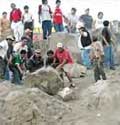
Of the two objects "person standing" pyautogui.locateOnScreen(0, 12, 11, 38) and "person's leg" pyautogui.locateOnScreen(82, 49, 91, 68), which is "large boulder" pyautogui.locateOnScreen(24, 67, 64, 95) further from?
"person standing" pyautogui.locateOnScreen(0, 12, 11, 38)

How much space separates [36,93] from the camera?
13828 mm

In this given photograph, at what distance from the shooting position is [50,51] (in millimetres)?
16750

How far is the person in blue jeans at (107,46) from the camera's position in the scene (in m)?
19.3

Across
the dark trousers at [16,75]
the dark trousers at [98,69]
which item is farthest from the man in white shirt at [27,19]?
the dark trousers at [98,69]

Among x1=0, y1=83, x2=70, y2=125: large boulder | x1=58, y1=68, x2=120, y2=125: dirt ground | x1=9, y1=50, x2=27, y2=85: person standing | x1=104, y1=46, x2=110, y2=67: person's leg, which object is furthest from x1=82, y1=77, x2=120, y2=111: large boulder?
x1=104, y1=46, x2=110, y2=67: person's leg

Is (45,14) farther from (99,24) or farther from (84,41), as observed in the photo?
(84,41)

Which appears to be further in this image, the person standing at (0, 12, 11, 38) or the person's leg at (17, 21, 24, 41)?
the person standing at (0, 12, 11, 38)

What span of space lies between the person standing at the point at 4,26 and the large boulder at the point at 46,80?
202 inches

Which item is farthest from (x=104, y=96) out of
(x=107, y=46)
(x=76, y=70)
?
(x=107, y=46)

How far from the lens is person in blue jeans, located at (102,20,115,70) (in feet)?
63.4

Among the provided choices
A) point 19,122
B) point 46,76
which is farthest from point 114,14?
point 19,122

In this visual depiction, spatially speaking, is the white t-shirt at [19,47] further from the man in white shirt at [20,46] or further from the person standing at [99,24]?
the person standing at [99,24]

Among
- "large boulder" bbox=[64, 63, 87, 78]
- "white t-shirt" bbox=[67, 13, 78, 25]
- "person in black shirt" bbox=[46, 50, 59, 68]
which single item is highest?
"white t-shirt" bbox=[67, 13, 78, 25]

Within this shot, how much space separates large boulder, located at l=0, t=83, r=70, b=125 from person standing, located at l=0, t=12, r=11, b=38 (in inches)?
307
